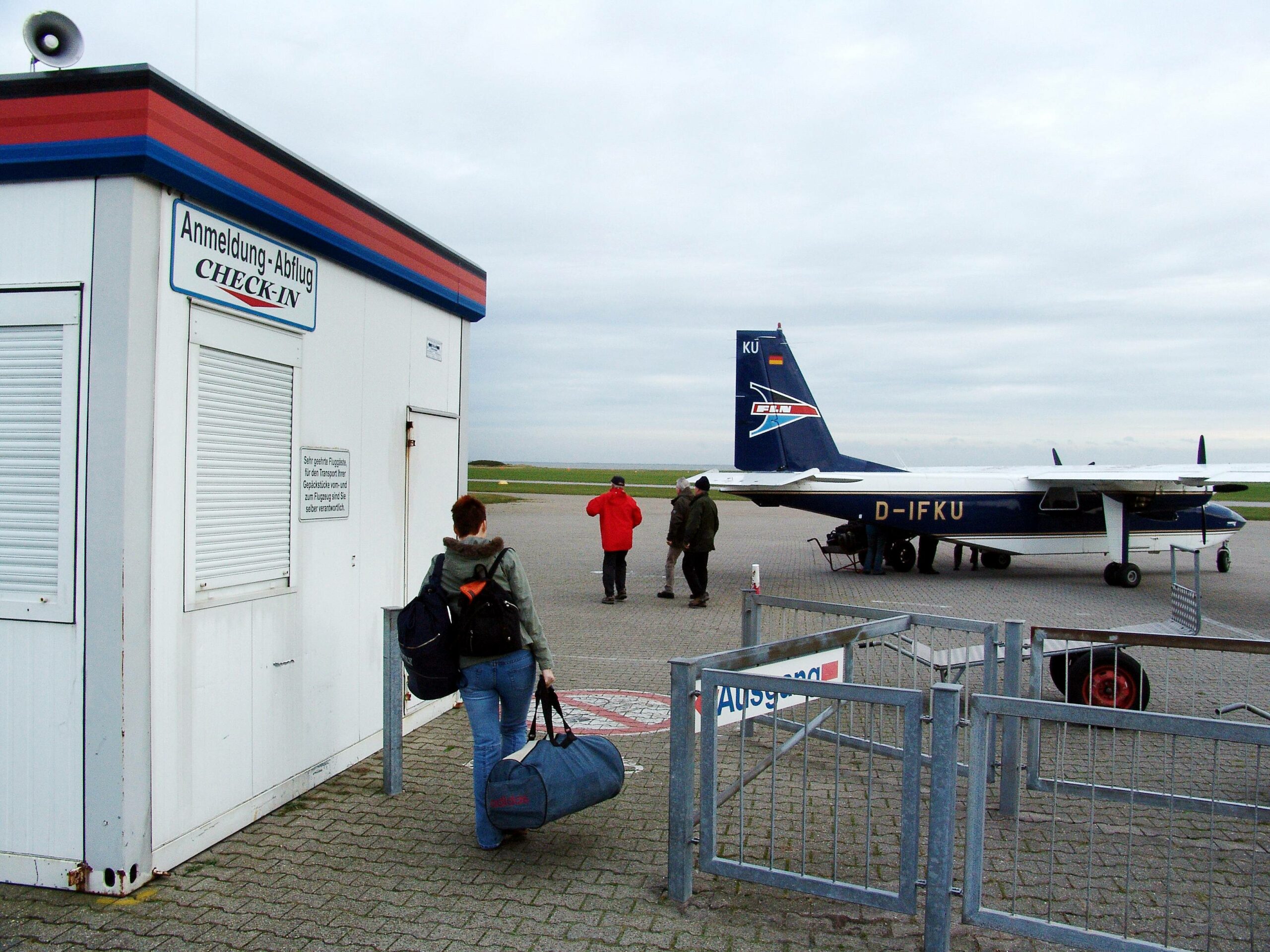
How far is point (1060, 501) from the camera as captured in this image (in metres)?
18.3

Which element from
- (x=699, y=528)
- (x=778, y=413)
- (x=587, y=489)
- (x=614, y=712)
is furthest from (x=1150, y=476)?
(x=587, y=489)

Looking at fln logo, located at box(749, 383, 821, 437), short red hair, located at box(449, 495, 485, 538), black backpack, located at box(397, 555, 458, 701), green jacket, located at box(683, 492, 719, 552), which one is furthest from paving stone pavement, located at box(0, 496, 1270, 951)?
fln logo, located at box(749, 383, 821, 437)

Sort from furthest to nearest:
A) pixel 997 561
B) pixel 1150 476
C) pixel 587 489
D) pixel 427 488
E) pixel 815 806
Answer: pixel 587 489 → pixel 997 561 → pixel 1150 476 → pixel 427 488 → pixel 815 806

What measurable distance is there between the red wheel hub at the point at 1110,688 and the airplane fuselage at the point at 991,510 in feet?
32.6

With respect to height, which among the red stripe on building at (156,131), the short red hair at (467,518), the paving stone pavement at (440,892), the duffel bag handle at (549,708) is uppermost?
the red stripe on building at (156,131)

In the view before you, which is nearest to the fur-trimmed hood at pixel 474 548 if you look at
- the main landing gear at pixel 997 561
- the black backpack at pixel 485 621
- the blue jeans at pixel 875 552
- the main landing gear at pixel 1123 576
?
the black backpack at pixel 485 621

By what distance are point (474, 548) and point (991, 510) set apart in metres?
15.5

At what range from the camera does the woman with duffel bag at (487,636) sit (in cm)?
435

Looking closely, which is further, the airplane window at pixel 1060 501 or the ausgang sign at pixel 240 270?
the airplane window at pixel 1060 501

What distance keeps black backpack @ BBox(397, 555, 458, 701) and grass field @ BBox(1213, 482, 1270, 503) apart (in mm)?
52066

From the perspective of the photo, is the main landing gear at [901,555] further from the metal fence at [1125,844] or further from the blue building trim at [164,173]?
the blue building trim at [164,173]

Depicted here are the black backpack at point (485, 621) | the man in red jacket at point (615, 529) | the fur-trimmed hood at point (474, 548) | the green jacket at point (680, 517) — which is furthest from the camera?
the green jacket at point (680, 517)

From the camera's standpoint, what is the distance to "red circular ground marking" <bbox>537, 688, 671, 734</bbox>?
668cm

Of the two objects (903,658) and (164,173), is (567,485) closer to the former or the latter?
(903,658)
